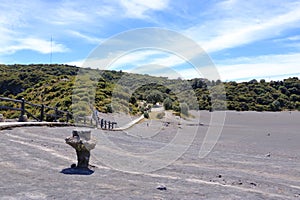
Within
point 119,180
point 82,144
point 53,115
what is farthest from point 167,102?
point 119,180

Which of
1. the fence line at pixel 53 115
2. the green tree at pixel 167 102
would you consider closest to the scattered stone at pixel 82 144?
the fence line at pixel 53 115

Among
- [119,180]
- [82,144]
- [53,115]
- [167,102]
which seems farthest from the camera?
[167,102]

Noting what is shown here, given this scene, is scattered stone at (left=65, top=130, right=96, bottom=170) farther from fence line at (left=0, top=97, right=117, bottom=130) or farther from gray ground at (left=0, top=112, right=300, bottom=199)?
fence line at (left=0, top=97, right=117, bottom=130)

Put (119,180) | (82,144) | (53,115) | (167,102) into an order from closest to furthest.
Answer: (119,180) → (82,144) → (53,115) → (167,102)

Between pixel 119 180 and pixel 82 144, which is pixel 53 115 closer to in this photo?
pixel 82 144

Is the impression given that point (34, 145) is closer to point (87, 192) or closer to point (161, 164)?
point (161, 164)

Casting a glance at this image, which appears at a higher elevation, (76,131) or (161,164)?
(76,131)

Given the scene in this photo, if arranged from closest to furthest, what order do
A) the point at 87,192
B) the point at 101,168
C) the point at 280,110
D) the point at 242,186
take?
the point at 87,192
the point at 242,186
the point at 101,168
the point at 280,110

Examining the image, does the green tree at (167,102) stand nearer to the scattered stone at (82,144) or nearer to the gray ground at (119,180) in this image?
the gray ground at (119,180)

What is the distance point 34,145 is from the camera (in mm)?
9578

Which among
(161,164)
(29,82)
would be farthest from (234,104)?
(161,164)

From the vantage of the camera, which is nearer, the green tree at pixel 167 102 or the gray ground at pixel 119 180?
the gray ground at pixel 119 180

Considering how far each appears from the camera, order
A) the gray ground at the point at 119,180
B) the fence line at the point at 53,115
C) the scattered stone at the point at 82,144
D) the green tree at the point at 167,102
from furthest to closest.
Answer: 1. the green tree at the point at 167,102
2. the fence line at the point at 53,115
3. the scattered stone at the point at 82,144
4. the gray ground at the point at 119,180

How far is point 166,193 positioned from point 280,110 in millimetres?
76529
